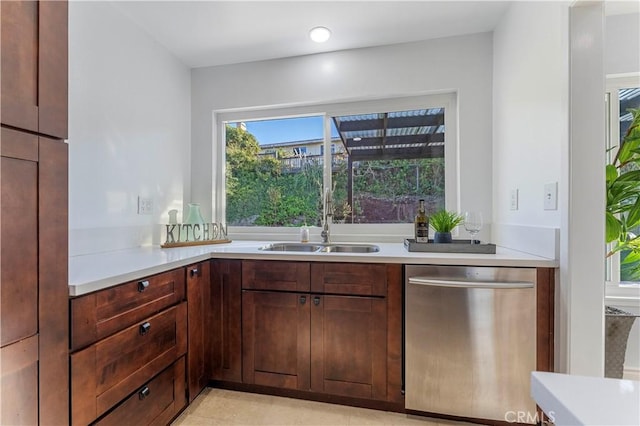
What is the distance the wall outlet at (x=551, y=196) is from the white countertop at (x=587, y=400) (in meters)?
1.24

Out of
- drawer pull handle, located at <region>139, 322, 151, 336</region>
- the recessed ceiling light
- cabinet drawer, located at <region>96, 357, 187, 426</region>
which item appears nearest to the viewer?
cabinet drawer, located at <region>96, 357, 187, 426</region>

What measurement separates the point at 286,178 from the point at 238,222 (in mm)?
588

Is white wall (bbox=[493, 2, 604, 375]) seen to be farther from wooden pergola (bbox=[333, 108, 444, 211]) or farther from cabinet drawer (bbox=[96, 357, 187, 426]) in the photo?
cabinet drawer (bbox=[96, 357, 187, 426])

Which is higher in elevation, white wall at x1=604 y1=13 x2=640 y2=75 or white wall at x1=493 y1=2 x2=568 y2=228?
white wall at x1=604 y1=13 x2=640 y2=75

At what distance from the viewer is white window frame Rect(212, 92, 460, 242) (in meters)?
2.33

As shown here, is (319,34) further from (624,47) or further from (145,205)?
(624,47)

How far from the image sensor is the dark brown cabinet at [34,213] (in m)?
0.87

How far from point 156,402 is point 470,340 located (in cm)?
157

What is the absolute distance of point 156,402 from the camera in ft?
4.75

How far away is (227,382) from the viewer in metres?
1.93

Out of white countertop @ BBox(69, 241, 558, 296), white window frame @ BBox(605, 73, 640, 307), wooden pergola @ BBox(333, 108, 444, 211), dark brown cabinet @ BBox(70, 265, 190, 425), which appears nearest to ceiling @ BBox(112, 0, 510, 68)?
wooden pergola @ BBox(333, 108, 444, 211)

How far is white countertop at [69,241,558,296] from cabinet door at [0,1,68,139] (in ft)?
1.78

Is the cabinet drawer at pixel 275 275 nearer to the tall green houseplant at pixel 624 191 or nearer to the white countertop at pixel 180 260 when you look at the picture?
the white countertop at pixel 180 260

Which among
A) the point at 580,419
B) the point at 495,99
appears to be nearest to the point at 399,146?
the point at 495,99
